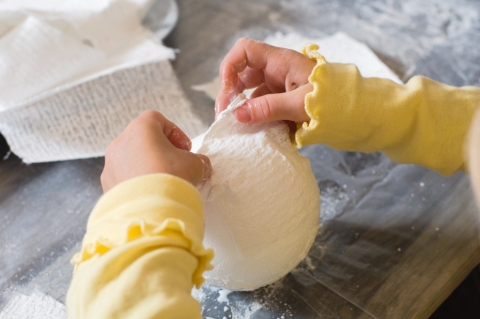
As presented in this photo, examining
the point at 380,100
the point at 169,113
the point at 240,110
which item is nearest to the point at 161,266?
the point at 240,110

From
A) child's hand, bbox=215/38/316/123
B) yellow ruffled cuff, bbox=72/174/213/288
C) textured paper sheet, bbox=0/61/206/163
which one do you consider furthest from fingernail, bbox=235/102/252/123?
textured paper sheet, bbox=0/61/206/163

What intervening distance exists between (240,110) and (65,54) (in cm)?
41

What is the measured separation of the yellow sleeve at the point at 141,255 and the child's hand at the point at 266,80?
0.15 meters

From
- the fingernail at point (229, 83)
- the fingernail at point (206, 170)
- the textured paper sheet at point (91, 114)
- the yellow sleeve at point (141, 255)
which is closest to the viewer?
the yellow sleeve at point (141, 255)

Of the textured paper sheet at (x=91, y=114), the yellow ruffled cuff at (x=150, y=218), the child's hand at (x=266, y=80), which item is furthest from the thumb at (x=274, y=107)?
the textured paper sheet at (x=91, y=114)

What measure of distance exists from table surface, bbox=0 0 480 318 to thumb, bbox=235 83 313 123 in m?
0.18

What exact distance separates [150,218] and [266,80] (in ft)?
0.91

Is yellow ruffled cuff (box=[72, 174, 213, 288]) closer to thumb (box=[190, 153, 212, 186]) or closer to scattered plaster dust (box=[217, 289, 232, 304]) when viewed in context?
thumb (box=[190, 153, 212, 186])

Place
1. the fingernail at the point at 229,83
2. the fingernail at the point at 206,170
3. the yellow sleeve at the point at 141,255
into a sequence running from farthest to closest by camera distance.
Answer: the fingernail at the point at 229,83 < the fingernail at the point at 206,170 < the yellow sleeve at the point at 141,255

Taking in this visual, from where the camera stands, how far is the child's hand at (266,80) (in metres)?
0.50

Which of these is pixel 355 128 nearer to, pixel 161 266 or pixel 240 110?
pixel 240 110

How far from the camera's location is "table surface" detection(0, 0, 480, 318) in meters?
0.53

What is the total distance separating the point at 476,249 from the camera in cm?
57

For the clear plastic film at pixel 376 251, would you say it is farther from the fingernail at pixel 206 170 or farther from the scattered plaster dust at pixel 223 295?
the fingernail at pixel 206 170
